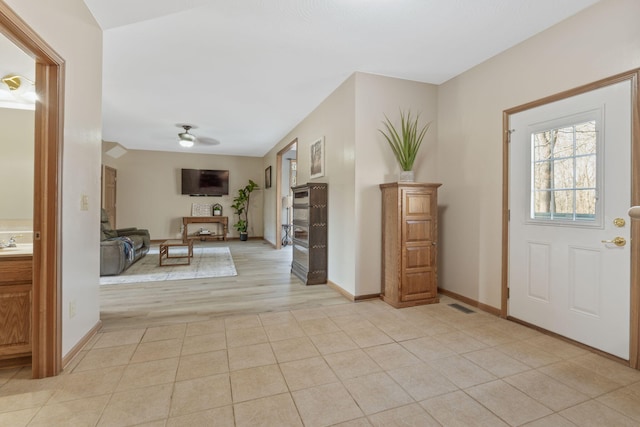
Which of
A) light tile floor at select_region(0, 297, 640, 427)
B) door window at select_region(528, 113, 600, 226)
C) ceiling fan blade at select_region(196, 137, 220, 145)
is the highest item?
ceiling fan blade at select_region(196, 137, 220, 145)

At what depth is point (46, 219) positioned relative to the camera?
1.82 m

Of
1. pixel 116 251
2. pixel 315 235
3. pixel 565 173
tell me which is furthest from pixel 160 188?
pixel 565 173

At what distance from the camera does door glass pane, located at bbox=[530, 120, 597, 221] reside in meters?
2.26

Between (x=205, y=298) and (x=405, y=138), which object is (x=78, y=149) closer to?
(x=205, y=298)

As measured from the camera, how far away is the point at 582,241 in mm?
2312

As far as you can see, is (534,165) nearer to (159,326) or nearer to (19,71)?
(159,326)

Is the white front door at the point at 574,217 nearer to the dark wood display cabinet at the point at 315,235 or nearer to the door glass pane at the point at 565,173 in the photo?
the door glass pane at the point at 565,173

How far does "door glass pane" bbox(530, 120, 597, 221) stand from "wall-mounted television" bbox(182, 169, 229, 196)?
7.64m

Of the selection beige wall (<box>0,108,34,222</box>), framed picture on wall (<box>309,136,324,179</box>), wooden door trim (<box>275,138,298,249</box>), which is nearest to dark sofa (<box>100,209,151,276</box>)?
beige wall (<box>0,108,34,222</box>)

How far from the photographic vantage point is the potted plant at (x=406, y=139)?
3.34m

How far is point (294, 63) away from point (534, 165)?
2.56 metres

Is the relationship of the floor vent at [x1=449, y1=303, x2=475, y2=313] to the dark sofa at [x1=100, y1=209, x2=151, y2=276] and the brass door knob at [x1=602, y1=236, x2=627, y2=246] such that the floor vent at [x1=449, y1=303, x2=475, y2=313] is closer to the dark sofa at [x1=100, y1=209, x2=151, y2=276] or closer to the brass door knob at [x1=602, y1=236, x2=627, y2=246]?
the brass door knob at [x1=602, y1=236, x2=627, y2=246]

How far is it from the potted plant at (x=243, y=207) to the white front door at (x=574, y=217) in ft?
23.5

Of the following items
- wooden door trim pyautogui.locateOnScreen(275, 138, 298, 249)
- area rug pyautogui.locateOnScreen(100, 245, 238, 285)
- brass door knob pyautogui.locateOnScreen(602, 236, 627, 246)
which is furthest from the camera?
wooden door trim pyautogui.locateOnScreen(275, 138, 298, 249)
